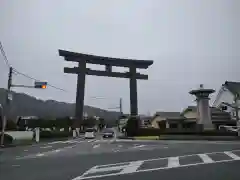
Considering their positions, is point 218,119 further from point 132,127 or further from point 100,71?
point 100,71

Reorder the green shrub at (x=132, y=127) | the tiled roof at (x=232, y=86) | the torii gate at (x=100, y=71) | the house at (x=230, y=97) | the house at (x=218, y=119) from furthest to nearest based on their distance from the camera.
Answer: the tiled roof at (x=232, y=86), the house at (x=218, y=119), the house at (x=230, y=97), the torii gate at (x=100, y=71), the green shrub at (x=132, y=127)

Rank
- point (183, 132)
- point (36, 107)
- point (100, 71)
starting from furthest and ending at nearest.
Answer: point (36, 107), point (100, 71), point (183, 132)

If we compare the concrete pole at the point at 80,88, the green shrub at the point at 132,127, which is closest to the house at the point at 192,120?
the green shrub at the point at 132,127

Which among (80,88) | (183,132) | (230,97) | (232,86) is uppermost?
(232,86)

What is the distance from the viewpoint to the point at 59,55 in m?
48.2

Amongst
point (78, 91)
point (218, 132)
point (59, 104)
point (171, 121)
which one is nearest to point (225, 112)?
point (171, 121)

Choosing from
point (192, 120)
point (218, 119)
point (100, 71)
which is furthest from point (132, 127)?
point (192, 120)

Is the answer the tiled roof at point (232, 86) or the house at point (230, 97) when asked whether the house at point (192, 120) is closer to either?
the house at point (230, 97)

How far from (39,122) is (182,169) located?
52814 millimetres

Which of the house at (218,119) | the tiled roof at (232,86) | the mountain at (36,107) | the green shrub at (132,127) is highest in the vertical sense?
the tiled roof at (232,86)

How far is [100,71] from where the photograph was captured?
163ft

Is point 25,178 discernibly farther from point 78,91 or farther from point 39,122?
point 39,122

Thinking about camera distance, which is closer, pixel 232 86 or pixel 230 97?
pixel 232 86

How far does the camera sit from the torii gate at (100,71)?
48.6 metres
